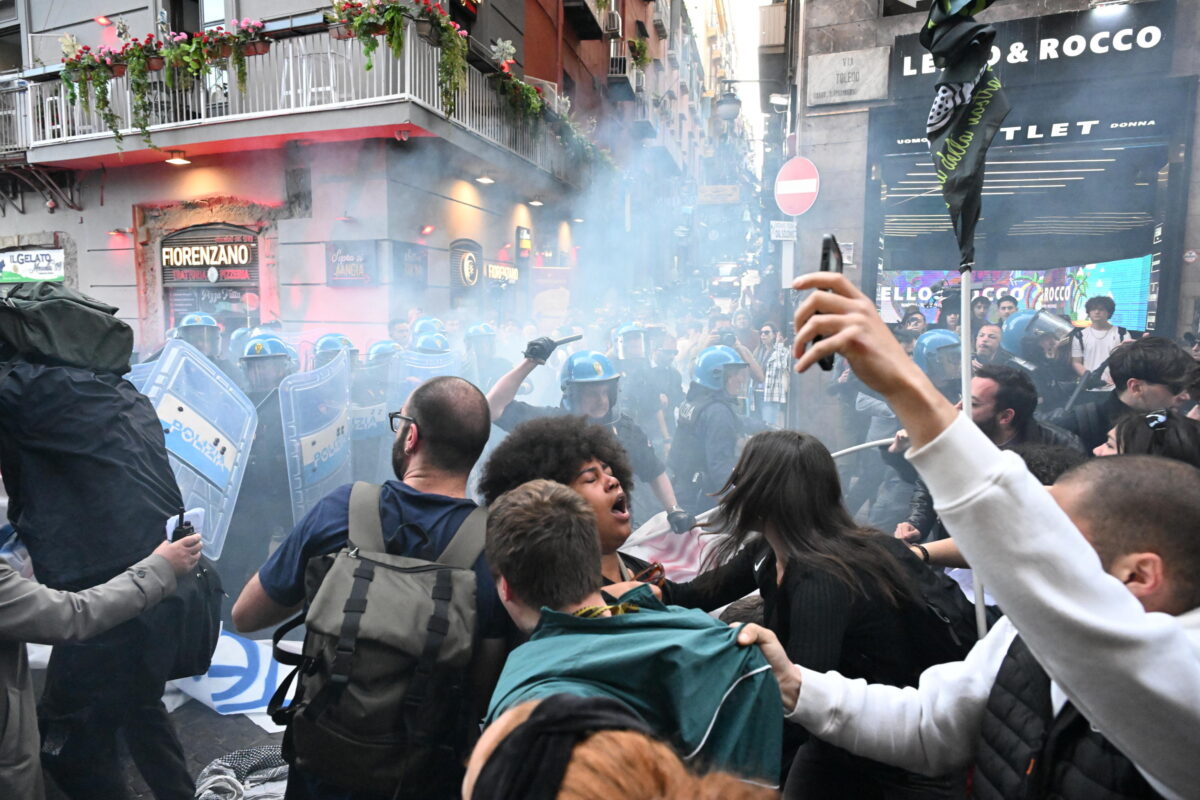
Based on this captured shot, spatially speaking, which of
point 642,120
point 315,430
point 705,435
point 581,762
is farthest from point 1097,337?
point 642,120

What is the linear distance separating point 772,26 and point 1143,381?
679 inches

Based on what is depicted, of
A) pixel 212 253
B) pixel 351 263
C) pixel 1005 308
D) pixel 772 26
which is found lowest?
pixel 1005 308

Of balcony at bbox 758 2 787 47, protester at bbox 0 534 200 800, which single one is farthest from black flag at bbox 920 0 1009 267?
balcony at bbox 758 2 787 47

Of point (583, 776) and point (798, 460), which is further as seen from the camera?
point (798, 460)

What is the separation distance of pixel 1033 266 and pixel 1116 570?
34.8 ft

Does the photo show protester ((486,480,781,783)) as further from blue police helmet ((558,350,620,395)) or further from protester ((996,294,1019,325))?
protester ((996,294,1019,325))

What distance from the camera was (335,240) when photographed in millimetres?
11680

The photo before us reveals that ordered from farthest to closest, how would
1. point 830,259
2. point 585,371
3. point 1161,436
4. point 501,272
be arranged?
point 501,272 → point 585,371 → point 1161,436 → point 830,259

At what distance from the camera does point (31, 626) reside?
6.21ft

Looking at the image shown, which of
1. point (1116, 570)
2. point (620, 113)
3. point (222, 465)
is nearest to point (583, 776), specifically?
point (1116, 570)

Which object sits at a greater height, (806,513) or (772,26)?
(772,26)

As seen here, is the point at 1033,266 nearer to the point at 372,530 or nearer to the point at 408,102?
the point at 408,102

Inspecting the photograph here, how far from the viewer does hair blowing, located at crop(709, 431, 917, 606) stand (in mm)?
1820

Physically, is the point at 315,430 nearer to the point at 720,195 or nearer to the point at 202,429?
the point at 202,429
